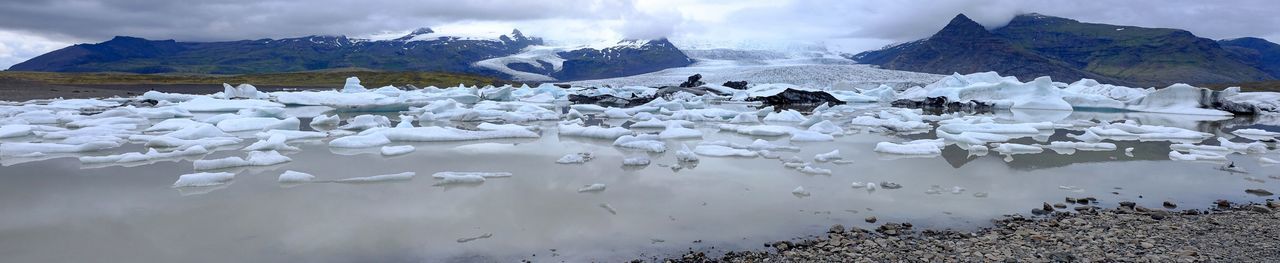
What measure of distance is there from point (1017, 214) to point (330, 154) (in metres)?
7.00

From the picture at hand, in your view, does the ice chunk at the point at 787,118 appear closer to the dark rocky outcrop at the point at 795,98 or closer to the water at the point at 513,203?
the water at the point at 513,203

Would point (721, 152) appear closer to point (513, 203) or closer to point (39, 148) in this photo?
point (513, 203)

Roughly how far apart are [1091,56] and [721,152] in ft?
470

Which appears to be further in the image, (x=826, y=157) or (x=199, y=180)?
(x=826, y=157)

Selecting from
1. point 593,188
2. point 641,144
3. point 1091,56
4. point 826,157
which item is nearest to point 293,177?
point 593,188

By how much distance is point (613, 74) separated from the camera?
516 feet

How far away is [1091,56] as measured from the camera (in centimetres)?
12506

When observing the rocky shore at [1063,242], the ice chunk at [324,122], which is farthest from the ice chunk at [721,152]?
the ice chunk at [324,122]

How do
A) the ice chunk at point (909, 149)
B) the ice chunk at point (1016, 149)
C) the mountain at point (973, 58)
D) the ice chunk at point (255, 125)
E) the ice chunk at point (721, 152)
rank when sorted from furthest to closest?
the mountain at point (973, 58) < the ice chunk at point (255, 125) < the ice chunk at point (1016, 149) < the ice chunk at point (909, 149) < the ice chunk at point (721, 152)

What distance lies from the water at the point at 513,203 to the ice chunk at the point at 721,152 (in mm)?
372

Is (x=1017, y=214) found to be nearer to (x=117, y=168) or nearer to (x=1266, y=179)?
(x=1266, y=179)

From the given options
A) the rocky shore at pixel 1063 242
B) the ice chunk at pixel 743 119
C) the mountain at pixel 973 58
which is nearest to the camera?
the rocky shore at pixel 1063 242

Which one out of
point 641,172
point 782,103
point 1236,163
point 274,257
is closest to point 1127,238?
point 641,172

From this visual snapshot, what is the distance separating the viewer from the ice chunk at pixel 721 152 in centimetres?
815
